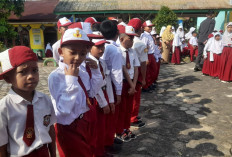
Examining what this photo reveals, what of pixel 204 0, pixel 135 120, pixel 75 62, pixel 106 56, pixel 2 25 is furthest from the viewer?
pixel 204 0

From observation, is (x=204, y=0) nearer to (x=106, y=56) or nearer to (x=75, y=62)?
(x=106, y=56)

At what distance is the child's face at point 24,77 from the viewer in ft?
5.02

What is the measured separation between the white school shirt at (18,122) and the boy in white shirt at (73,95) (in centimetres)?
19

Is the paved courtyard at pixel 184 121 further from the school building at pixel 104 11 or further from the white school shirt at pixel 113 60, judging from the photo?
the school building at pixel 104 11

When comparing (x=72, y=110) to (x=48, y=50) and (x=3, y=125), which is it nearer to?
(x=3, y=125)

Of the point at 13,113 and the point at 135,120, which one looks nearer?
the point at 13,113

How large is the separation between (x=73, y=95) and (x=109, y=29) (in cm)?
147

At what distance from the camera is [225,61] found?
25.1ft

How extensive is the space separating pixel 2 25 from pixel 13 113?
42.7ft

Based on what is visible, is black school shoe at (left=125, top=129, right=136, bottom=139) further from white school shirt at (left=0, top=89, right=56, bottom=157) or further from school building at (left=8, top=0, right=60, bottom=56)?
school building at (left=8, top=0, right=60, bottom=56)

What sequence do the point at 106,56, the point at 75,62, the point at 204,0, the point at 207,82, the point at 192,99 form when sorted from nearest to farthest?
the point at 75,62
the point at 106,56
the point at 192,99
the point at 207,82
the point at 204,0

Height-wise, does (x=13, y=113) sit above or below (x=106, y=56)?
below

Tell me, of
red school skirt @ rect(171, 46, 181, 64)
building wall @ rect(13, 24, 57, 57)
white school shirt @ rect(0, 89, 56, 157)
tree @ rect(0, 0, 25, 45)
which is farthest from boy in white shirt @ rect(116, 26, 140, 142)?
building wall @ rect(13, 24, 57, 57)

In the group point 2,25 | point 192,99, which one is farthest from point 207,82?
point 2,25
